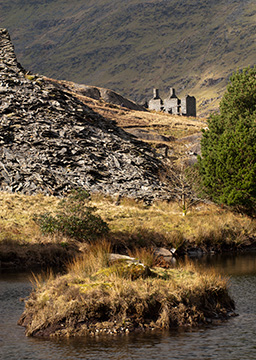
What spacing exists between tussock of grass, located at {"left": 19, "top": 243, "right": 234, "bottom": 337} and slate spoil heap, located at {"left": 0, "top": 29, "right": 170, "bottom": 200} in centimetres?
3425

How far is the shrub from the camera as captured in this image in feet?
133

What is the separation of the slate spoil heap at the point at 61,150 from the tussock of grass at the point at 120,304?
3425 centimetres

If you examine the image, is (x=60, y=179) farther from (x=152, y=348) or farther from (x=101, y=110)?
(x=101, y=110)

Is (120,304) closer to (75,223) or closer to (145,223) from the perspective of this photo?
(75,223)

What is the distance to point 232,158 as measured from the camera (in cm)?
4966

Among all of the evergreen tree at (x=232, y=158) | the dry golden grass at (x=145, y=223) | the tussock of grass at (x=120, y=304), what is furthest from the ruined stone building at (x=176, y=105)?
the tussock of grass at (x=120, y=304)

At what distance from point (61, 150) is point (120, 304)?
4585 cm

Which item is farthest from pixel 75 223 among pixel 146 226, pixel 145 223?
pixel 145 223

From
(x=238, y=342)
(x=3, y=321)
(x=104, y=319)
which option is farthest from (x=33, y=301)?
(x=238, y=342)

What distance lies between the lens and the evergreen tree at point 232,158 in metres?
49.0

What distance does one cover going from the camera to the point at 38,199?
172ft

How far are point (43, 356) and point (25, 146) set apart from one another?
158 feet

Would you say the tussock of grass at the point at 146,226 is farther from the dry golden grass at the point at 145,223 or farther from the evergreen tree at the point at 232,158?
the evergreen tree at the point at 232,158

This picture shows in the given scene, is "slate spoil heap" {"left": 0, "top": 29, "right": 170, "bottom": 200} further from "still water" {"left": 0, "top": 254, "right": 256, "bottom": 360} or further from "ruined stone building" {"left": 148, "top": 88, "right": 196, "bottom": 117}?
"ruined stone building" {"left": 148, "top": 88, "right": 196, "bottom": 117}
